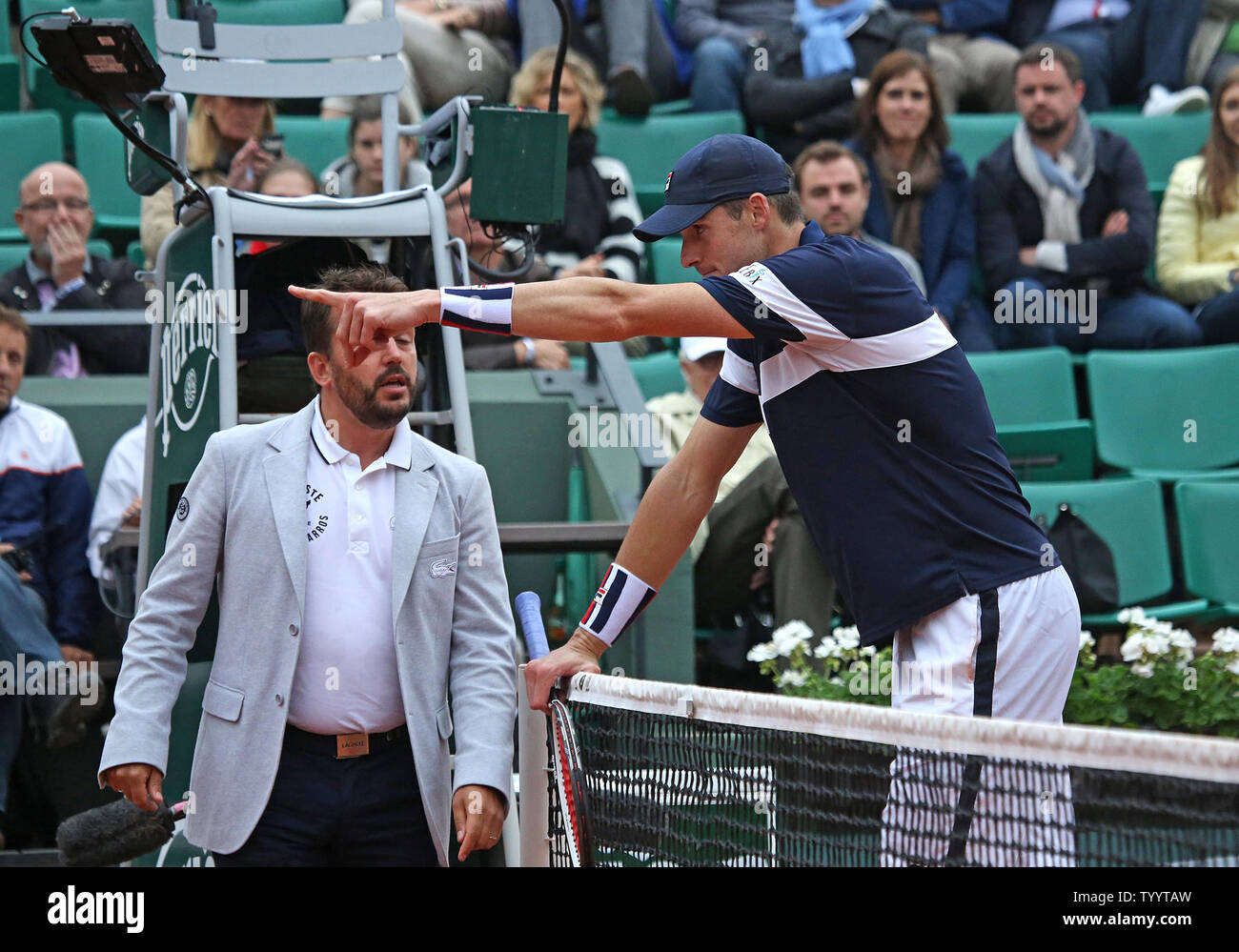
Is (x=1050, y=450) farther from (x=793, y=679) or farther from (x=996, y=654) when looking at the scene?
(x=996, y=654)

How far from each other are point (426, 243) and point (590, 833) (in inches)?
99.8

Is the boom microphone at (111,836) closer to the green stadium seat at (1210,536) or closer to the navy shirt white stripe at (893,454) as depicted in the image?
the navy shirt white stripe at (893,454)

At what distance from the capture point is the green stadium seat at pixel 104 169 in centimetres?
804

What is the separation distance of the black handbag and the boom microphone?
11.5 feet

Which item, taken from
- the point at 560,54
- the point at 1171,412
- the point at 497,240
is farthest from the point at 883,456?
the point at 1171,412

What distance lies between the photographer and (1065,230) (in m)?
7.75

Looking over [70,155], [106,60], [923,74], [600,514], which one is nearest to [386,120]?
[106,60]

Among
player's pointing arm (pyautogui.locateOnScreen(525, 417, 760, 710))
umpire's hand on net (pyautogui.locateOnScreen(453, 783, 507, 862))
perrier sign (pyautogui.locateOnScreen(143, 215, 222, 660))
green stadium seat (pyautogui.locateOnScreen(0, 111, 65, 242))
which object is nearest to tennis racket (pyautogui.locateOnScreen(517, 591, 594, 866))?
umpire's hand on net (pyautogui.locateOnScreen(453, 783, 507, 862))

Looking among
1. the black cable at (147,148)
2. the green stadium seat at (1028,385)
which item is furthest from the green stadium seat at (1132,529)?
the black cable at (147,148)

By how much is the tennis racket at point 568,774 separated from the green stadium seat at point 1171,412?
15.7ft

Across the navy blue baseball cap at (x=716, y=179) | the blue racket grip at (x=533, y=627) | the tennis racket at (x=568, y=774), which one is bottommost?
the tennis racket at (x=568, y=774)
